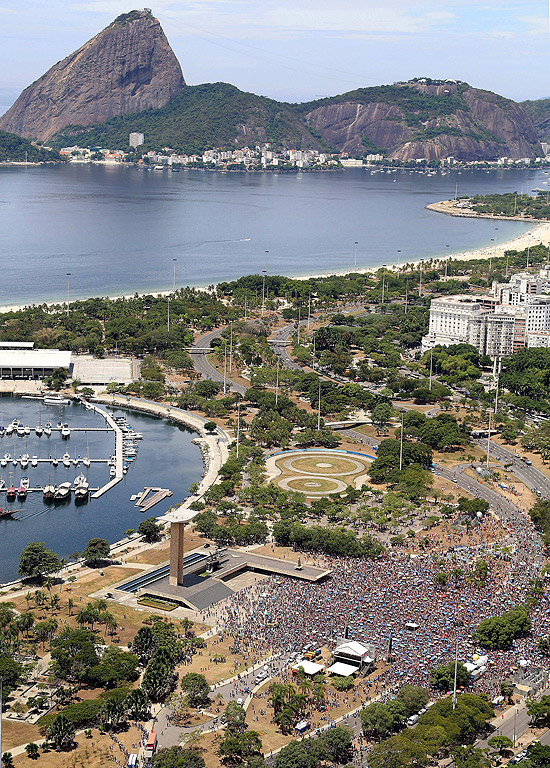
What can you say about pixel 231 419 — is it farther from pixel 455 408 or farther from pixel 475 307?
pixel 475 307

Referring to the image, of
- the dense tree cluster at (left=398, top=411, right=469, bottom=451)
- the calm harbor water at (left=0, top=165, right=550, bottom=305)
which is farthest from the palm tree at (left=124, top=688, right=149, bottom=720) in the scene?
the calm harbor water at (left=0, top=165, right=550, bottom=305)

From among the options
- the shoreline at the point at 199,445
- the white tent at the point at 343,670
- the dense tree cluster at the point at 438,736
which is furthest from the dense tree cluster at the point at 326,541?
the dense tree cluster at the point at 438,736

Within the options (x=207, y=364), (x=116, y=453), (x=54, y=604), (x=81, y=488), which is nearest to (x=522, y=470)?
(x=116, y=453)

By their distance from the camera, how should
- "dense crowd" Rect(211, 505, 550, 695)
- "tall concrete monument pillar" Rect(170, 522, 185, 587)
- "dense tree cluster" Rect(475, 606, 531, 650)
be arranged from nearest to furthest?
"dense crowd" Rect(211, 505, 550, 695), "dense tree cluster" Rect(475, 606, 531, 650), "tall concrete monument pillar" Rect(170, 522, 185, 587)

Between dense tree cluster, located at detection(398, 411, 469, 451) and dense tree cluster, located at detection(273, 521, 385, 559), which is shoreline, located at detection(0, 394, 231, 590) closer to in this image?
dense tree cluster, located at detection(273, 521, 385, 559)

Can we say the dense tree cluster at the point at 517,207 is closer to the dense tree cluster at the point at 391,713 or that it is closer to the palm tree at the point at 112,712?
the dense tree cluster at the point at 391,713
